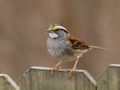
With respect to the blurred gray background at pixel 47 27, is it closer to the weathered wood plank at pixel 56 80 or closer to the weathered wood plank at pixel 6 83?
the weathered wood plank at pixel 6 83

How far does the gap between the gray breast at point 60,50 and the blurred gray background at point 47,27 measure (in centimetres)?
353

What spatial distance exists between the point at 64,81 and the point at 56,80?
0.07 metres

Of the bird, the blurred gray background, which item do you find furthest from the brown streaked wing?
the blurred gray background

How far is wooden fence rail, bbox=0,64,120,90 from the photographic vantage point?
3.75 m

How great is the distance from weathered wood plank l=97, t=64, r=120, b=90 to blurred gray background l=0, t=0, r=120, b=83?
4973 millimetres

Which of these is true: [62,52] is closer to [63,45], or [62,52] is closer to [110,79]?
[63,45]

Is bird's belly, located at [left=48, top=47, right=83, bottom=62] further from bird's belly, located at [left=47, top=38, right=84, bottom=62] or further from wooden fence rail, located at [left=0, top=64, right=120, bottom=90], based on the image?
wooden fence rail, located at [left=0, top=64, right=120, bottom=90]

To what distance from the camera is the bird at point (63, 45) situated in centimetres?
507

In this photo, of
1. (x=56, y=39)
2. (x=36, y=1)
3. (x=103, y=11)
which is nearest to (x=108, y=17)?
(x=103, y=11)

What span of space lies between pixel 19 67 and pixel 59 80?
5698 mm

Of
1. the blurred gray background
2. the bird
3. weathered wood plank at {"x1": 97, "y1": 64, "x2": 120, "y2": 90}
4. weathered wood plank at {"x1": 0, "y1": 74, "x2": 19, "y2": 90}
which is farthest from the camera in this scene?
the blurred gray background

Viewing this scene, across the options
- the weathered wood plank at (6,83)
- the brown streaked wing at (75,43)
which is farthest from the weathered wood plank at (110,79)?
the brown streaked wing at (75,43)

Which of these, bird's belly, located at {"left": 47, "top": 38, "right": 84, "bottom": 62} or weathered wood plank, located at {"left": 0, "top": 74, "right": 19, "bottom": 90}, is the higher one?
bird's belly, located at {"left": 47, "top": 38, "right": 84, "bottom": 62}

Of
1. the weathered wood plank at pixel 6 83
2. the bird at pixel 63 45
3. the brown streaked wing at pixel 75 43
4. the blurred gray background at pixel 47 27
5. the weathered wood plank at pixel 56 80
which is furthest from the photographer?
the blurred gray background at pixel 47 27
